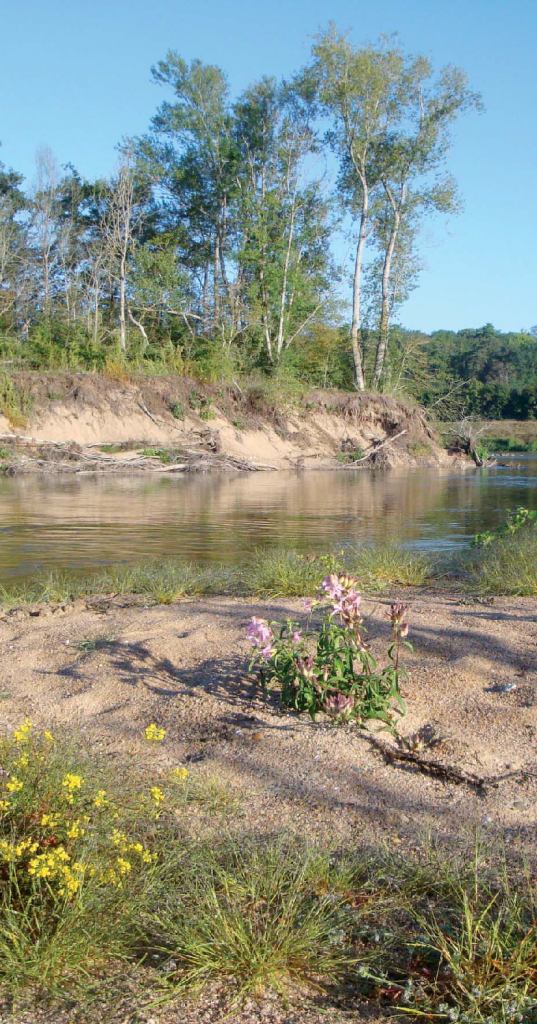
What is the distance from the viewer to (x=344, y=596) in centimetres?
367

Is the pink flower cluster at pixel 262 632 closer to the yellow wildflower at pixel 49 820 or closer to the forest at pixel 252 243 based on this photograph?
the yellow wildflower at pixel 49 820

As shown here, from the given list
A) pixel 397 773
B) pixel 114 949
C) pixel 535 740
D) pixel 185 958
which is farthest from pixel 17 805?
pixel 535 740

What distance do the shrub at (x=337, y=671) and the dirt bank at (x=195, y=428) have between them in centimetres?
2217

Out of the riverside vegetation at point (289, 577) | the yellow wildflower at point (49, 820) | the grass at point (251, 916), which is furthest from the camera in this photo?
the riverside vegetation at point (289, 577)

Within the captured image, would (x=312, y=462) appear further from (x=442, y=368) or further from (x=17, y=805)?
(x=442, y=368)

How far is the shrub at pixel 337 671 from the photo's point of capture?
12.0 feet

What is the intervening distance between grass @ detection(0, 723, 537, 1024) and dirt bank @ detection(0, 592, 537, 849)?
0.26m

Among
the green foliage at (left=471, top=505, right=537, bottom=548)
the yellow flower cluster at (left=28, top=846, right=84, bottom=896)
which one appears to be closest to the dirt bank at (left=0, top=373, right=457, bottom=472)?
the green foliage at (left=471, top=505, right=537, bottom=548)

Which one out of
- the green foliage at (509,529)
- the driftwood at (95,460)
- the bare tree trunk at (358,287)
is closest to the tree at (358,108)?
the bare tree trunk at (358,287)

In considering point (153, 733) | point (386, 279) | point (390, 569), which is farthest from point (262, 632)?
point (386, 279)

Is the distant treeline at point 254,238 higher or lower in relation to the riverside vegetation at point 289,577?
higher

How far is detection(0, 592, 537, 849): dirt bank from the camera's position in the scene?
9.82ft

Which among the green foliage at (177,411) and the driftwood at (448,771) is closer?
the driftwood at (448,771)

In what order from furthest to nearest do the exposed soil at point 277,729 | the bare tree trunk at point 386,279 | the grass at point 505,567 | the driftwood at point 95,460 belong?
the bare tree trunk at point 386,279, the driftwood at point 95,460, the grass at point 505,567, the exposed soil at point 277,729
